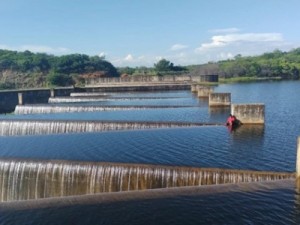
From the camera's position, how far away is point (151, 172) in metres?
16.2

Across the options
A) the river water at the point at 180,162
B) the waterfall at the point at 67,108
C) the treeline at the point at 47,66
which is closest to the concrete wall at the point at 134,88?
the waterfall at the point at 67,108

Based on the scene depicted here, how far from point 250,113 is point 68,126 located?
14759 mm

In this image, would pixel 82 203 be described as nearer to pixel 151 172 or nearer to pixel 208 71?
pixel 151 172

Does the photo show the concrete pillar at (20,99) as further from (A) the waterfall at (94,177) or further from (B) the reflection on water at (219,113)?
(A) the waterfall at (94,177)

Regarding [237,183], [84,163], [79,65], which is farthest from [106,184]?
[79,65]

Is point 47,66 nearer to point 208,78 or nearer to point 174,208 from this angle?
point 208,78

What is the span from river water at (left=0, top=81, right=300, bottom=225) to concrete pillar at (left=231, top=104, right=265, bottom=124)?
89cm

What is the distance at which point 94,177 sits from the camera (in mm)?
16766

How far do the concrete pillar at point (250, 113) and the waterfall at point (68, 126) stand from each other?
312cm

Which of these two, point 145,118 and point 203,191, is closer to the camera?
point 203,191

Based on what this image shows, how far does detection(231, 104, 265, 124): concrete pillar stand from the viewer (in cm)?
2992

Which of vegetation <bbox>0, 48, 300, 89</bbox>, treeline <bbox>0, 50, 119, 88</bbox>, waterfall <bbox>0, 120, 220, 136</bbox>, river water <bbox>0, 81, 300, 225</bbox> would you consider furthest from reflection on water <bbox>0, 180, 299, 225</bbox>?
treeline <bbox>0, 50, 119, 88</bbox>

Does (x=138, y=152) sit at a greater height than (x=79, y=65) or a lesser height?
lesser

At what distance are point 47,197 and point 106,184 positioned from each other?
9.88ft
